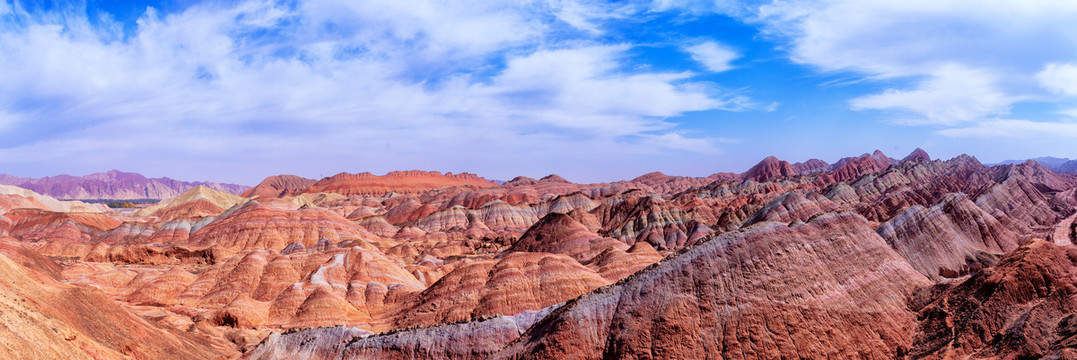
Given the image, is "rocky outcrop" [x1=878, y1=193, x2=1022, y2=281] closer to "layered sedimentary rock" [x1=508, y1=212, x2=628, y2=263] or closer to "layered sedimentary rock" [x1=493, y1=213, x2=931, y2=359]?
"layered sedimentary rock" [x1=508, y1=212, x2=628, y2=263]

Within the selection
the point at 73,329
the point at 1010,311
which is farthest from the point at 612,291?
the point at 73,329

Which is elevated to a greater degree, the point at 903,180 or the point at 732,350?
the point at 903,180

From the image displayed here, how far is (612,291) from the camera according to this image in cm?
2934

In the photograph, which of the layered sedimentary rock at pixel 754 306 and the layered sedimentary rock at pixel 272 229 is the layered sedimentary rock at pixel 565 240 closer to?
the layered sedimentary rock at pixel 272 229

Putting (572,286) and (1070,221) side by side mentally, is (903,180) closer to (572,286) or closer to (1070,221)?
(1070,221)

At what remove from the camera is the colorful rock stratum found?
25.1 meters

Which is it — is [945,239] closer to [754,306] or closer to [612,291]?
[754,306]

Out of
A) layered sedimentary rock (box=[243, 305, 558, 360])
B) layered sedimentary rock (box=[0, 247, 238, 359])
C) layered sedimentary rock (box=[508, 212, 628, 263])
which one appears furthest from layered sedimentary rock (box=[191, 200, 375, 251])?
layered sedimentary rock (box=[243, 305, 558, 360])

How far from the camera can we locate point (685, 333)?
2577cm

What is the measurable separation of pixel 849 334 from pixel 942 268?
39.6 m

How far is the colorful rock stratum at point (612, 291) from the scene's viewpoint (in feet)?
82.2

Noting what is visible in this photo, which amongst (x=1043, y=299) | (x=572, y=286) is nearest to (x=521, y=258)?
(x=572, y=286)

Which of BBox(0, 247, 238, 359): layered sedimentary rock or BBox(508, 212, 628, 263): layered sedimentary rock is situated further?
Result: BBox(508, 212, 628, 263): layered sedimentary rock

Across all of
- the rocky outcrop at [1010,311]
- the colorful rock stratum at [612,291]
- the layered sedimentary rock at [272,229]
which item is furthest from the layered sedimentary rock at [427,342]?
the layered sedimentary rock at [272,229]
